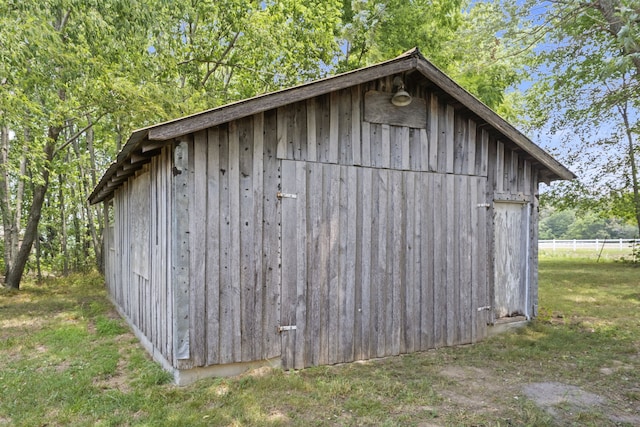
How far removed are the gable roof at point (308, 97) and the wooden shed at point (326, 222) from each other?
0.05 ft

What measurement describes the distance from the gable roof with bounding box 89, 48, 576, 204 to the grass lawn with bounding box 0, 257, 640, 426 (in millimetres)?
2432

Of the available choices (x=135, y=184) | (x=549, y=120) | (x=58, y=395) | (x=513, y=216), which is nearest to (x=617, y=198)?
(x=549, y=120)

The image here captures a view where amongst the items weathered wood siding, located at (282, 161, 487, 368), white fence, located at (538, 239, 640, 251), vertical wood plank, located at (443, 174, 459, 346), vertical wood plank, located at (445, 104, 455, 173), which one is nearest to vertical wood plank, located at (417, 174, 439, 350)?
weathered wood siding, located at (282, 161, 487, 368)

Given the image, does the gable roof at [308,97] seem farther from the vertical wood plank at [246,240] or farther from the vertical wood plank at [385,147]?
the vertical wood plank at [385,147]

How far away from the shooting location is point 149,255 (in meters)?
5.04

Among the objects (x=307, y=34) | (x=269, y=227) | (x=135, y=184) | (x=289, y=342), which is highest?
(x=307, y=34)

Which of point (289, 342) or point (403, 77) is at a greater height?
point (403, 77)

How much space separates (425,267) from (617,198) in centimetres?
1514

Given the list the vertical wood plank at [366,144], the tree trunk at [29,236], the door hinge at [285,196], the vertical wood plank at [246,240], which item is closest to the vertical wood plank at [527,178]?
the vertical wood plank at [366,144]

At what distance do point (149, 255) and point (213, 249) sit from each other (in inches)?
53.8

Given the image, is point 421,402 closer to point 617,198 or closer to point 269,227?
point 269,227

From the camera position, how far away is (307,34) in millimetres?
13930

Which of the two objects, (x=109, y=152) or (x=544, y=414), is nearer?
(x=544, y=414)

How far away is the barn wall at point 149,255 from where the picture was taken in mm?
4301
